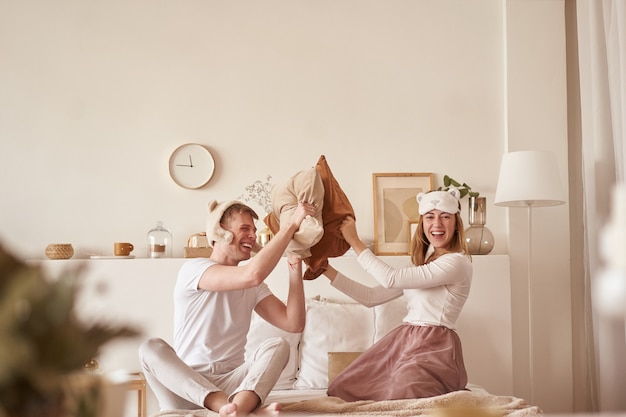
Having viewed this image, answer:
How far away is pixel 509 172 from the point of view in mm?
3986

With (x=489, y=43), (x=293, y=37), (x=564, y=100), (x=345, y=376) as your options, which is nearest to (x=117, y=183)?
(x=293, y=37)

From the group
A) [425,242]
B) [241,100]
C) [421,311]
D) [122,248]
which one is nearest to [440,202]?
[425,242]

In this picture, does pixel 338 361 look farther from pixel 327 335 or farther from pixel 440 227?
pixel 440 227

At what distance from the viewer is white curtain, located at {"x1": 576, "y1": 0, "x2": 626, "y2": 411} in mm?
3744

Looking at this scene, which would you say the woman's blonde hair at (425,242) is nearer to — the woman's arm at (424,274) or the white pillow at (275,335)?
the woman's arm at (424,274)

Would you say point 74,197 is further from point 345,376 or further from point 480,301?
point 480,301

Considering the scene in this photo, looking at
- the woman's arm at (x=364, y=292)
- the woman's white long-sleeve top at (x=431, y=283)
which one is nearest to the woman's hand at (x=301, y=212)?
the woman's white long-sleeve top at (x=431, y=283)

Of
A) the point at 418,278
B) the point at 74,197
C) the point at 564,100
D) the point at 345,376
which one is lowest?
the point at 345,376

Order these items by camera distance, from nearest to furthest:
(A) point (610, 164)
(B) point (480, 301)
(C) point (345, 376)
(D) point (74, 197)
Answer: (C) point (345, 376) → (A) point (610, 164) → (B) point (480, 301) → (D) point (74, 197)

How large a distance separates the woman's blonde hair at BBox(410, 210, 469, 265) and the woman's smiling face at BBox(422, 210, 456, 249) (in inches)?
0.7

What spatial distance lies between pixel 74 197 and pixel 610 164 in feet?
10.4

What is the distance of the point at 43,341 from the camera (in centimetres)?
42

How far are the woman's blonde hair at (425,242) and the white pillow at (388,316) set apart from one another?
0.43 meters

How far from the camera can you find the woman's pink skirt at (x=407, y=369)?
2.82 m
